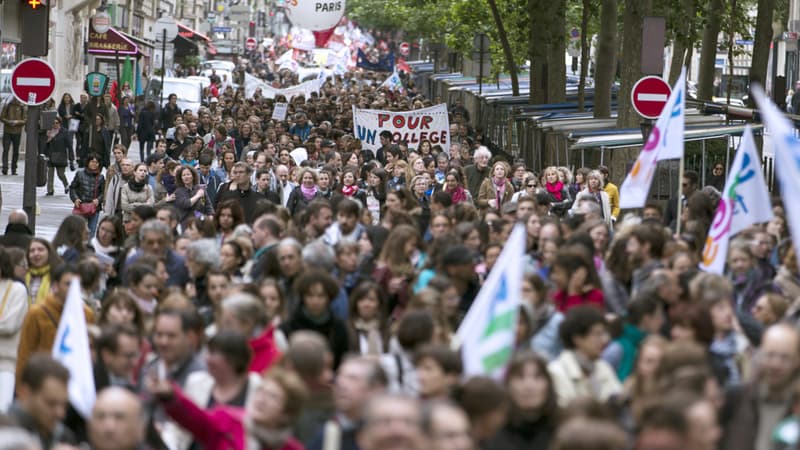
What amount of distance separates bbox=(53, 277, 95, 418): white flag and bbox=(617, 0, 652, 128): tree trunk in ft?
59.3

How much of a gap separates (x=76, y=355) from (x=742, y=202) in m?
6.21

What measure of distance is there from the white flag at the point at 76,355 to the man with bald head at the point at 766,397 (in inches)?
104

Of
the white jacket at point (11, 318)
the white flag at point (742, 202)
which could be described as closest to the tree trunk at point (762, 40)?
the white flag at point (742, 202)

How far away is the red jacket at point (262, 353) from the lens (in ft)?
28.3

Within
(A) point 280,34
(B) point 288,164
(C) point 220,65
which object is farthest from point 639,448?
(A) point 280,34

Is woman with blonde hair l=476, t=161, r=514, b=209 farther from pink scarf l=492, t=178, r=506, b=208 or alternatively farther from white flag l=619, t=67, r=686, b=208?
white flag l=619, t=67, r=686, b=208

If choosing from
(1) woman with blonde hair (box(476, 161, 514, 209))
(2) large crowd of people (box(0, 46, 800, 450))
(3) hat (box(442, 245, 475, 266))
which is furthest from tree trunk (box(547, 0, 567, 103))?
(3) hat (box(442, 245, 475, 266))

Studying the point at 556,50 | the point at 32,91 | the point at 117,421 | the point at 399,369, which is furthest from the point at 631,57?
the point at 117,421

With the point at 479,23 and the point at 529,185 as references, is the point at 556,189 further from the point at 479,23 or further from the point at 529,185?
the point at 479,23

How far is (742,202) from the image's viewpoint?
1250 cm

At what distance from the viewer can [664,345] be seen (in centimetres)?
757

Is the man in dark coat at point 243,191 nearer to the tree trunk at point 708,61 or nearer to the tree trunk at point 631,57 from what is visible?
the tree trunk at point 631,57

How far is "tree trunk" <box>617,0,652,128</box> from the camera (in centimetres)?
2528

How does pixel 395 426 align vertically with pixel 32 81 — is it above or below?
→ below
